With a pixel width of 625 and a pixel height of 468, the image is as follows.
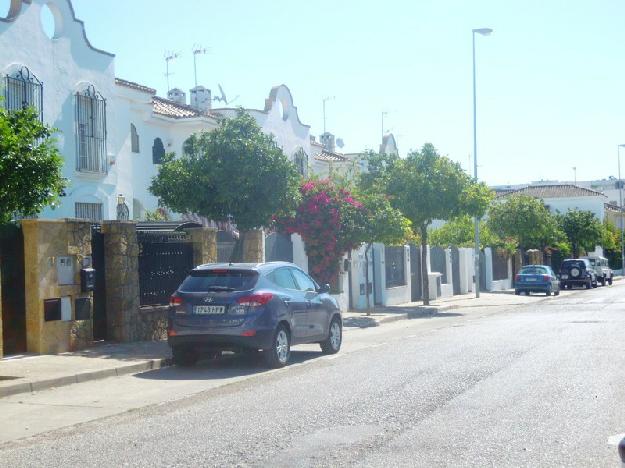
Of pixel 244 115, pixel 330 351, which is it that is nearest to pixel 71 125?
pixel 244 115

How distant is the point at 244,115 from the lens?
2000 centimetres

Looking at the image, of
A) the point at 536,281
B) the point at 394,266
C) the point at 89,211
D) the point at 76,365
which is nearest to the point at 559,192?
the point at 536,281

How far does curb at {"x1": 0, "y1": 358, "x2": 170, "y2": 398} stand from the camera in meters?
11.8

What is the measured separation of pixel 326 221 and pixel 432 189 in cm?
703

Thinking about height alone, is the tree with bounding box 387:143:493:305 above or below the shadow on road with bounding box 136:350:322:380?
above

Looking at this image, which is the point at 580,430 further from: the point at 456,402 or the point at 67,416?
the point at 67,416

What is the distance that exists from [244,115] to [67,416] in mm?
11094

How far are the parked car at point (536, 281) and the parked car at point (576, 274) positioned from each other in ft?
28.7

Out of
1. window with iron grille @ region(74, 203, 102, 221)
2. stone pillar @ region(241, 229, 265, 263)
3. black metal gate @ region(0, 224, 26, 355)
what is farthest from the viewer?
window with iron grille @ region(74, 203, 102, 221)

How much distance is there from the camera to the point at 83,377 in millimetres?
13141

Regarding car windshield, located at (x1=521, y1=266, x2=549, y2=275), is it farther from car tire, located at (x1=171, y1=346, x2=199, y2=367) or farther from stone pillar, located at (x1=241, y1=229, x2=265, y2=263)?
car tire, located at (x1=171, y1=346, x2=199, y2=367)

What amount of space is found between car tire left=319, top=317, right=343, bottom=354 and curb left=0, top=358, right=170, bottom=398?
3011 mm

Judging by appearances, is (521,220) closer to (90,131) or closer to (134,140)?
(134,140)

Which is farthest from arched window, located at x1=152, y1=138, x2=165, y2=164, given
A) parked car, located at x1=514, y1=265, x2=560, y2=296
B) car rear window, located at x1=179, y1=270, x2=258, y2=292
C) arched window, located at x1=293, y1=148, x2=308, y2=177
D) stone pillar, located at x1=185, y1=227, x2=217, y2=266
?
parked car, located at x1=514, y1=265, x2=560, y2=296
